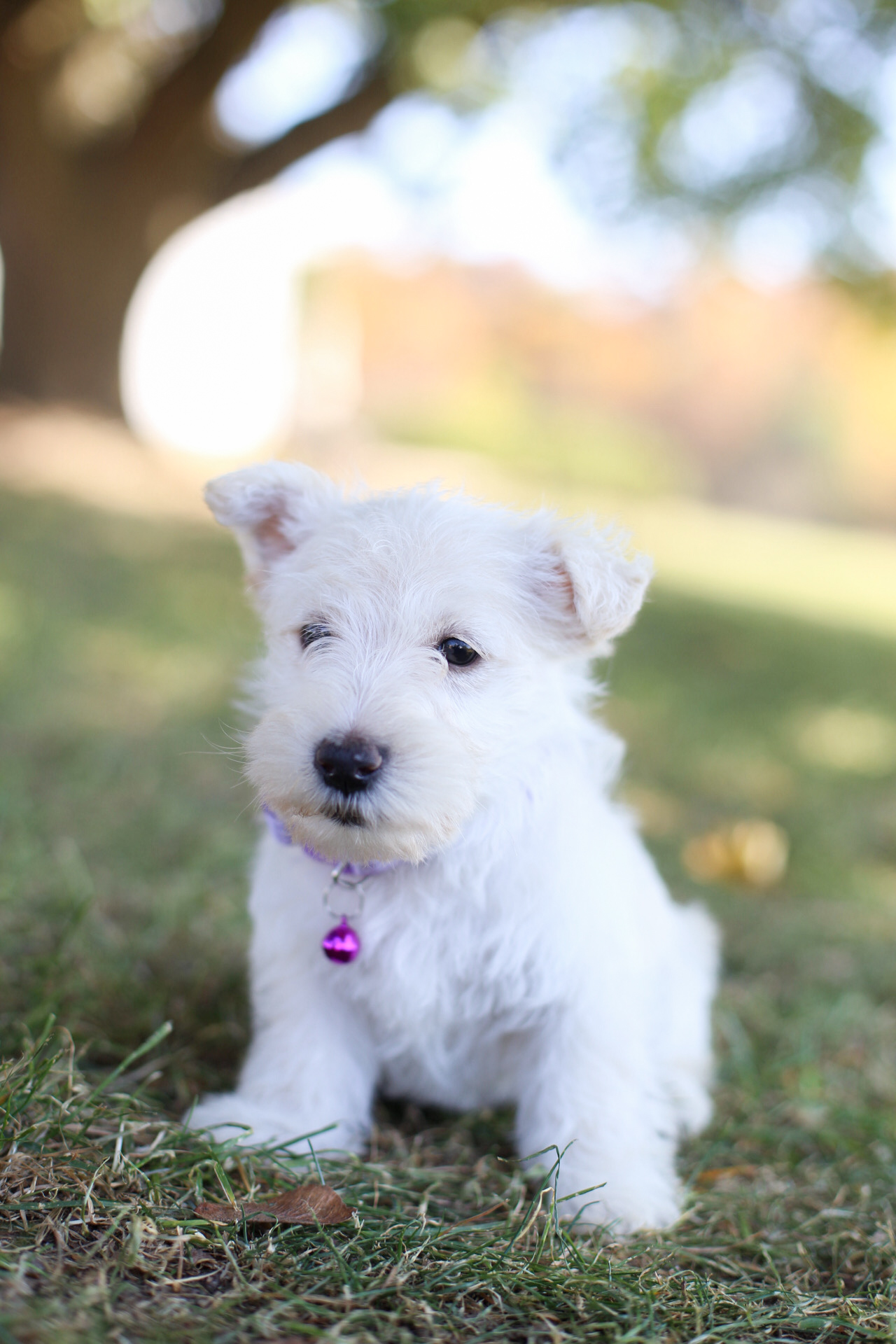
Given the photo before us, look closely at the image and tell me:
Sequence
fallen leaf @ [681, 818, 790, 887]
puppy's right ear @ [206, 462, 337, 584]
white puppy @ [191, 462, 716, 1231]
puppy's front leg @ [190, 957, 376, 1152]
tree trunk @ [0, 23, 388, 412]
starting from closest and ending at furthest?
white puppy @ [191, 462, 716, 1231] → puppy's front leg @ [190, 957, 376, 1152] → puppy's right ear @ [206, 462, 337, 584] → fallen leaf @ [681, 818, 790, 887] → tree trunk @ [0, 23, 388, 412]

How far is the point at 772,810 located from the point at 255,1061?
4551 millimetres

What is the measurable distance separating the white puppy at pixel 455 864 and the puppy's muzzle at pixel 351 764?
0.21ft

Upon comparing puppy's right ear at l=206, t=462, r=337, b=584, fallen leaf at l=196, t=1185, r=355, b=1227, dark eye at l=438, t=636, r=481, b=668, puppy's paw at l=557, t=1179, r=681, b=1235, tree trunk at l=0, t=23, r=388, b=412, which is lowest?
fallen leaf at l=196, t=1185, r=355, b=1227

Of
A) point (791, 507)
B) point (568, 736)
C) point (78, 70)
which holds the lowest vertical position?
point (568, 736)

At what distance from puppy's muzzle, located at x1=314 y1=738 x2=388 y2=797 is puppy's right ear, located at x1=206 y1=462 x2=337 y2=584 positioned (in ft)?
2.74

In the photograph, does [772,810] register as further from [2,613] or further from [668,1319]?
[2,613]

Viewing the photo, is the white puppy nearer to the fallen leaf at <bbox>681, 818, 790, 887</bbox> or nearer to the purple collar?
the purple collar

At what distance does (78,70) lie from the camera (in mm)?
13023

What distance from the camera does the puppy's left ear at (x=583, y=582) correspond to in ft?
8.48

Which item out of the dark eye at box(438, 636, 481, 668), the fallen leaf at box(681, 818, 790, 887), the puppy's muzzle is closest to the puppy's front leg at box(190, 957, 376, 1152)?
the puppy's muzzle

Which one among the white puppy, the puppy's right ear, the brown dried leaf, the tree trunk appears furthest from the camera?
the tree trunk

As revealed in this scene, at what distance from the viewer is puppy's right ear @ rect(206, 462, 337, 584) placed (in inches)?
113

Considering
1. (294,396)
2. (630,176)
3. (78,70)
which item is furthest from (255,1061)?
(294,396)

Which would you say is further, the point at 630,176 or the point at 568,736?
the point at 630,176
